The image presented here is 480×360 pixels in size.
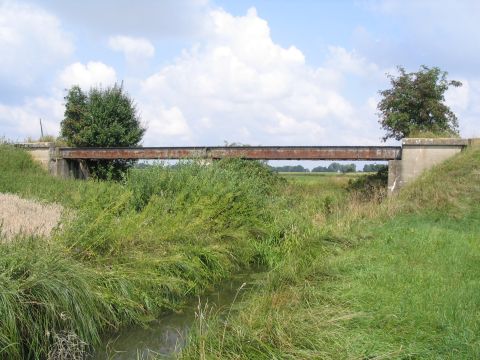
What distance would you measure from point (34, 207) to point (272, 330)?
7.02m

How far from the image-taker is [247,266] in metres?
10.8

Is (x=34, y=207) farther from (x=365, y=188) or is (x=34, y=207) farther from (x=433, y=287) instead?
(x=365, y=188)

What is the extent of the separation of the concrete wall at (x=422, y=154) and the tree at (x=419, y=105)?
3.25 metres

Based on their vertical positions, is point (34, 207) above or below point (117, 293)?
above

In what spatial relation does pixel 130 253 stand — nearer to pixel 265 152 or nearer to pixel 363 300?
pixel 363 300

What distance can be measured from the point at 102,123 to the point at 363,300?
20859 mm

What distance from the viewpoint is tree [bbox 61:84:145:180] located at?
24859mm

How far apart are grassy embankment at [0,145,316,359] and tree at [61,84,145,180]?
30.0 feet

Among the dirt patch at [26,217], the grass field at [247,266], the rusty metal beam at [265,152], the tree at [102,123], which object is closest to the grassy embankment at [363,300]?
the grass field at [247,266]

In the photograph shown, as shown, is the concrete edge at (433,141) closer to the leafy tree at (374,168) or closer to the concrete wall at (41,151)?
the leafy tree at (374,168)

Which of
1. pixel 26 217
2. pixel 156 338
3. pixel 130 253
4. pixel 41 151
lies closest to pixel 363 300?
pixel 156 338

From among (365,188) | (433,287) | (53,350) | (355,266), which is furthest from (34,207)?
(365,188)

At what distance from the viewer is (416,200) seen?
1541 cm

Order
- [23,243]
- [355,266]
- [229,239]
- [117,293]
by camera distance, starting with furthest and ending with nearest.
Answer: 1. [229,239]
2. [355,266]
3. [117,293]
4. [23,243]
